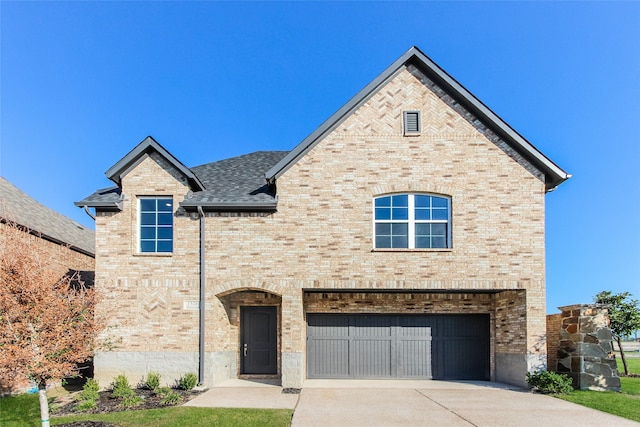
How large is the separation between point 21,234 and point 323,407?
6.97 metres

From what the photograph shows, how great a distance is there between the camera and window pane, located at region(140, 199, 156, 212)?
1245 centimetres

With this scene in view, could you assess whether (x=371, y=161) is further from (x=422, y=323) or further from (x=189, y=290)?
(x=189, y=290)

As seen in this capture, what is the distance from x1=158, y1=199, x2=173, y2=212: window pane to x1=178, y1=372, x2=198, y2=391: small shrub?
4.58 metres

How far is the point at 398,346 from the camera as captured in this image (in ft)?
43.6

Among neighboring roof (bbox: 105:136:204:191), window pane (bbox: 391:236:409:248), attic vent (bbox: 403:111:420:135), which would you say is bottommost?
window pane (bbox: 391:236:409:248)

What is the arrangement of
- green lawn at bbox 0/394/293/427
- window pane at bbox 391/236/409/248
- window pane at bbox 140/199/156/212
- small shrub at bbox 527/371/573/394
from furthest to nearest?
window pane at bbox 140/199/156/212
window pane at bbox 391/236/409/248
small shrub at bbox 527/371/573/394
green lawn at bbox 0/394/293/427

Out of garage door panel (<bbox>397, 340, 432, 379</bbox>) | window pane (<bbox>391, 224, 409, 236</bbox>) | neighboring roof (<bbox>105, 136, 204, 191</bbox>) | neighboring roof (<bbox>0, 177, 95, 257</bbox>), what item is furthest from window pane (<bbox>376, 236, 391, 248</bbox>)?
neighboring roof (<bbox>0, 177, 95, 257</bbox>)

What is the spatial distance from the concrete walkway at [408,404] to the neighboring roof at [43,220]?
819cm

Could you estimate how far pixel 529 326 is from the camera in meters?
11.8

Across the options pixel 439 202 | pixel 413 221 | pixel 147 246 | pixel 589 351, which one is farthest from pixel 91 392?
pixel 589 351

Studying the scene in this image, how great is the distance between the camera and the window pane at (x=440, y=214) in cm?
1216

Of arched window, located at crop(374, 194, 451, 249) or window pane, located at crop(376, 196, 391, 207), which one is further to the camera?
window pane, located at crop(376, 196, 391, 207)

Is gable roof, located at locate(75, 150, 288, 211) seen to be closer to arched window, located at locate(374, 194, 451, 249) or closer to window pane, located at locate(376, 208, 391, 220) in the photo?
window pane, located at locate(376, 208, 391, 220)

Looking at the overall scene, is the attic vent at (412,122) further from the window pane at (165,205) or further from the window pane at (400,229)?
the window pane at (165,205)
